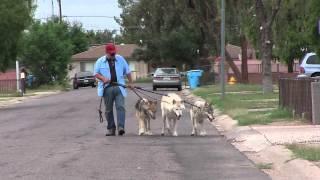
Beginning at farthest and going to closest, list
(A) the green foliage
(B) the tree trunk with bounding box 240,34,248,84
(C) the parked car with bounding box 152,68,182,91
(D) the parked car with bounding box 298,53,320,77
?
(A) the green foliage → (B) the tree trunk with bounding box 240,34,248,84 → (C) the parked car with bounding box 152,68,182,91 → (D) the parked car with bounding box 298,53,320,77

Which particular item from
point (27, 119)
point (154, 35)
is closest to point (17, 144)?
point (27, 119)

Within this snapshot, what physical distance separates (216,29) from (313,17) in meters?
24.5

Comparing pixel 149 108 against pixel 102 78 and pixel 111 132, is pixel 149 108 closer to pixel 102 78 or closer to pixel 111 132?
pixel 111 132

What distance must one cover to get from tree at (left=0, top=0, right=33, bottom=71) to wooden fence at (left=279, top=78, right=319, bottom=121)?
48.0 feet

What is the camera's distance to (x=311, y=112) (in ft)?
50.8

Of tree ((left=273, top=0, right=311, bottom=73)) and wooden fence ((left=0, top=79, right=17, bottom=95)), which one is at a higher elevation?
tree ((left=273, top=0, right=311, bottom=73))

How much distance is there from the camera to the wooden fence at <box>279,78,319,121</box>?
15.8 m

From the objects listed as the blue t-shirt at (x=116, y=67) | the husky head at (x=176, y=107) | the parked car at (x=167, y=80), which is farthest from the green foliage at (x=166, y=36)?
the husky head at (x=176, y=107)

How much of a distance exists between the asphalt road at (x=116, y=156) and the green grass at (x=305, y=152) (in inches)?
29.9

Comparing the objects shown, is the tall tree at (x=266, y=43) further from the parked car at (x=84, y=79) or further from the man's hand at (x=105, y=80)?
the parked car at (x=84, y=79)

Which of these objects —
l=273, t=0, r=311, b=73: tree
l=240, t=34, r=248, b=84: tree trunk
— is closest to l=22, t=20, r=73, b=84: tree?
l=240, t=34, r=248, b=84: tree trunk

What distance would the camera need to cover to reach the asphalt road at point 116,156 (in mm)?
9766

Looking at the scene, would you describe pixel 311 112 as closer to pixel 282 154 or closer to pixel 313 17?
pixel 282 154

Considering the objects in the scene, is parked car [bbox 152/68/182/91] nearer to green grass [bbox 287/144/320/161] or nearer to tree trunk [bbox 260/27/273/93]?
tree trunk [bbox 260/27/273/93]
